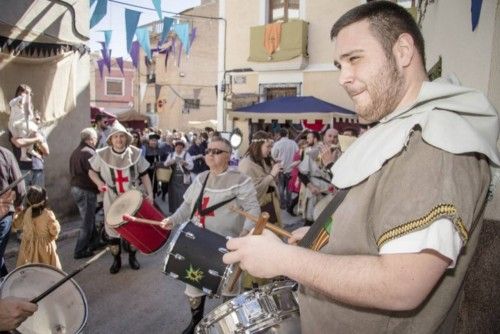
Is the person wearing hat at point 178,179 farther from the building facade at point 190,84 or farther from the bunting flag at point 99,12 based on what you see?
the building facade at point 190,84

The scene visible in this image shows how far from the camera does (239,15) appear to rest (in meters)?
15.2

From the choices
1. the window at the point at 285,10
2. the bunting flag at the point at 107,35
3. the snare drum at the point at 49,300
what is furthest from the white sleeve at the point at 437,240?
the window at the point at 285,10

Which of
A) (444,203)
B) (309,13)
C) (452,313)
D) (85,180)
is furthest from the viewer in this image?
(309,13)

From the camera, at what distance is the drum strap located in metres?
1.34

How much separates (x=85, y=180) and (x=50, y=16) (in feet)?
10.3

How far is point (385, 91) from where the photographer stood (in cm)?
118

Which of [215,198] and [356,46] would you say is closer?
[356,46]

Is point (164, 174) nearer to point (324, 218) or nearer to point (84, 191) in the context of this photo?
point (84, 191)

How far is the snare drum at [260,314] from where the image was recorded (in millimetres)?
1868

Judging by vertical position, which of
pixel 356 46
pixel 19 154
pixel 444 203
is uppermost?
pixel 356 46

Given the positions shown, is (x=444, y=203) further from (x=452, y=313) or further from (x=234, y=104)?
(x=234, y=104)

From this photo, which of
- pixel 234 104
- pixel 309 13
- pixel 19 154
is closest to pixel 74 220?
pixel 19 154

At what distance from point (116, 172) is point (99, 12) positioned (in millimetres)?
4320

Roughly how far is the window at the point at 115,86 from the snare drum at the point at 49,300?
3775 centimetres
